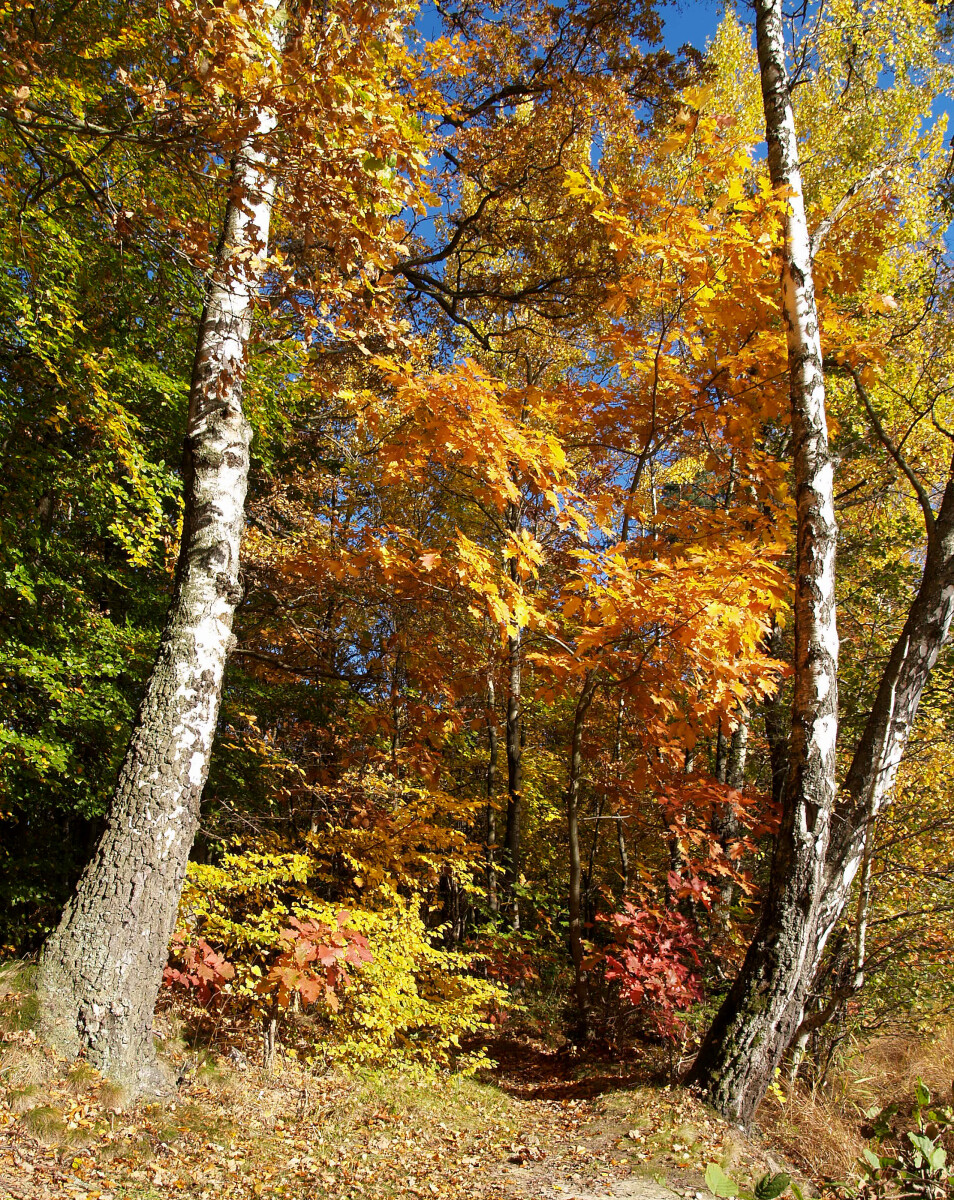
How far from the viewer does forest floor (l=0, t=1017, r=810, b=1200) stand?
255 centimetres

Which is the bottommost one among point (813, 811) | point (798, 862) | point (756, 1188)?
point (756, 1188)

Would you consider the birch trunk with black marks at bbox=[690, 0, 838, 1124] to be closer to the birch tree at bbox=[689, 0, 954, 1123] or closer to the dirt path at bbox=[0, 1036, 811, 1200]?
the birch tree at bbox=[689, 0, 954, 1123]

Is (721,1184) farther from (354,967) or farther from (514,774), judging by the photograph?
(514,774)

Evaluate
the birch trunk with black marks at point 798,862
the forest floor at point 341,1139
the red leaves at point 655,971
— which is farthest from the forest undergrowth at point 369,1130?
the red leaves at point 655,971

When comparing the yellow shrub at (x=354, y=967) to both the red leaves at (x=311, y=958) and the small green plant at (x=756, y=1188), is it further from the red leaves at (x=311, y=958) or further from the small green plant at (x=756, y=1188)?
the small green plant at (x=756, y=1188)

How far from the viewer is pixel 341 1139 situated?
3.68 metres

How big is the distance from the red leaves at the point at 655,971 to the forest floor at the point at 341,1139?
1.58ft

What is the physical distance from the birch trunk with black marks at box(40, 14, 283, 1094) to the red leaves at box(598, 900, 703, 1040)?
3.01 meters

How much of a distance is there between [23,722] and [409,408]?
5278mm

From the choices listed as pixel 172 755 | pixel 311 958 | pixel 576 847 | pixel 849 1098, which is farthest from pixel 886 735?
pixel 172 755

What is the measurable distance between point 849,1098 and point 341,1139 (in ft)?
12.1

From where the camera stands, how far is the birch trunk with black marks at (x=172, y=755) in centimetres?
303

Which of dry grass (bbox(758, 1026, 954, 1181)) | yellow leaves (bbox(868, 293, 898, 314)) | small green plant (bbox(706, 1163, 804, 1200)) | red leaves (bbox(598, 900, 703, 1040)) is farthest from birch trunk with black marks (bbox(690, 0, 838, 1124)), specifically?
small green plant (bbox(706, 1163, 804, 1200))

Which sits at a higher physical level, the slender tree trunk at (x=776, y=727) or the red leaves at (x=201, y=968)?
the slender tree trunk at (x=776, y=727)
